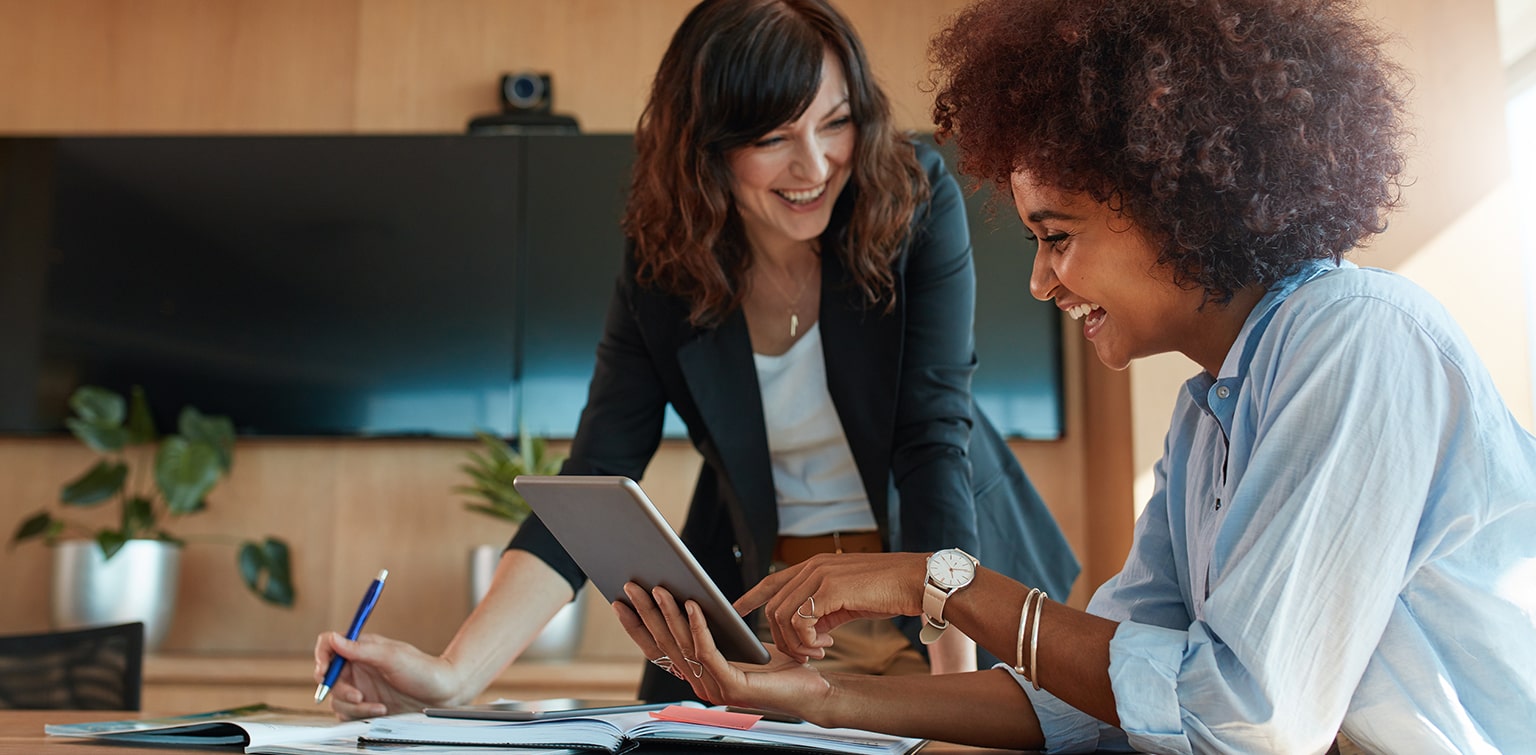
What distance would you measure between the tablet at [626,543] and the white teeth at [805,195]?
66 centimetres

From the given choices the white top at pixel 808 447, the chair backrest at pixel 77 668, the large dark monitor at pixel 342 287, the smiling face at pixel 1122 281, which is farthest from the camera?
the large dark monitor at pixel 342 287

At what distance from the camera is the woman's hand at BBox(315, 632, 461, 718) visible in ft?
4.18

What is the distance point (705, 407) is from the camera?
1.62 metres

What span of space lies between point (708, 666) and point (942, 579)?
0.20 meters

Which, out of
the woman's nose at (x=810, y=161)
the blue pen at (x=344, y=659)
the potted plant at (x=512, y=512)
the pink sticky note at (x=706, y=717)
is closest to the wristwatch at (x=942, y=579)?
the pink sticky note at (x=706, y=717)

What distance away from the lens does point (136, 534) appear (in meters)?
3.31

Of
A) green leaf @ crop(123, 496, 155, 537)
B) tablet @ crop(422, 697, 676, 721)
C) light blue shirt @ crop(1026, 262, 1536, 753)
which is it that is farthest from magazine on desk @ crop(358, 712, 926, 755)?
green leaf @ crop(123, 496, 155, 537)

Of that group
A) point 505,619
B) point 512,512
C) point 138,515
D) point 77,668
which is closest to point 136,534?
point 138,515

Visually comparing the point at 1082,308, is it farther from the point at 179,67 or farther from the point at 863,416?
the point at 179,67

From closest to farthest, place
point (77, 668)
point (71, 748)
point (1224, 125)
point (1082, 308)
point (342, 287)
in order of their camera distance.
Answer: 1. point (1224, 125)
2. point (71, 748)
3. point (1082, 308)
4. point (77, 668)
5. point (342, 287)

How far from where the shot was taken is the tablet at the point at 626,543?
0.92 m

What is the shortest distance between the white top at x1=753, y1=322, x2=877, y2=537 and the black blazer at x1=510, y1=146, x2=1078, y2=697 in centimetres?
5

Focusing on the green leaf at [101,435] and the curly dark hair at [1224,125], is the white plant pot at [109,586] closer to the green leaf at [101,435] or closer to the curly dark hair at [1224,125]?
the green leaf at [101,435]

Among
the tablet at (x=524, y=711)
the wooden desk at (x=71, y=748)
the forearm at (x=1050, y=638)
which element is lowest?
the wooden desk at (x=71, y=748)
